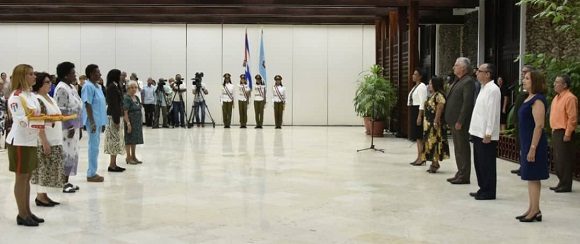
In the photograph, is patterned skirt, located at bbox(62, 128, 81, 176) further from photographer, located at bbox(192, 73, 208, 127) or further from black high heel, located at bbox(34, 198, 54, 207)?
photographer, located at bbox(192, 73, 208, 127)

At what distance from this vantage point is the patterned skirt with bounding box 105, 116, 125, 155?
334 inches

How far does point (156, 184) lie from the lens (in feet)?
25.2

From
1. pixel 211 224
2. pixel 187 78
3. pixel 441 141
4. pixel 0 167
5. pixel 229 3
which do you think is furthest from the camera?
pixel 187 78

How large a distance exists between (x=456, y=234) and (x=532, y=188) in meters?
0.89

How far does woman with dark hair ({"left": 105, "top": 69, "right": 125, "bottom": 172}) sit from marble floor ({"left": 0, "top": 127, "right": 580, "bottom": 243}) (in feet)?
1.13

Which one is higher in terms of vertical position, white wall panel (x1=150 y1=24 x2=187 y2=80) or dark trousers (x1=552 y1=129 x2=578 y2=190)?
white wall panel (x1=150 y1=24 x2=187 y2=80)

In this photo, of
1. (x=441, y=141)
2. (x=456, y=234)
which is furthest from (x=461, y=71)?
(x=456, y=234)

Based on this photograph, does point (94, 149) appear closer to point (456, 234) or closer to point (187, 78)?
point (456, 234)

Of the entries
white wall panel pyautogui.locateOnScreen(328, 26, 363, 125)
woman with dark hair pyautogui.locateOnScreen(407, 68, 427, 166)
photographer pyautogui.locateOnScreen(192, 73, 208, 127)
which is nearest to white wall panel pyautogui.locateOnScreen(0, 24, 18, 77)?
photographer pyautogui.locateOnScreen(192, 73, 208, 127)

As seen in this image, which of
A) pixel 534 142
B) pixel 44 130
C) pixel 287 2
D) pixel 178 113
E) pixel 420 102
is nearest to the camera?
pixel 534 142

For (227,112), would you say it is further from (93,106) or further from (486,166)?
(486,166)

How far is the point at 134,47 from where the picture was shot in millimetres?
20078

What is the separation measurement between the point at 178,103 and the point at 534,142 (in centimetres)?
1461

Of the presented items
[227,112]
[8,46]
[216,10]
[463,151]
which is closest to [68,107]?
[463,151]
